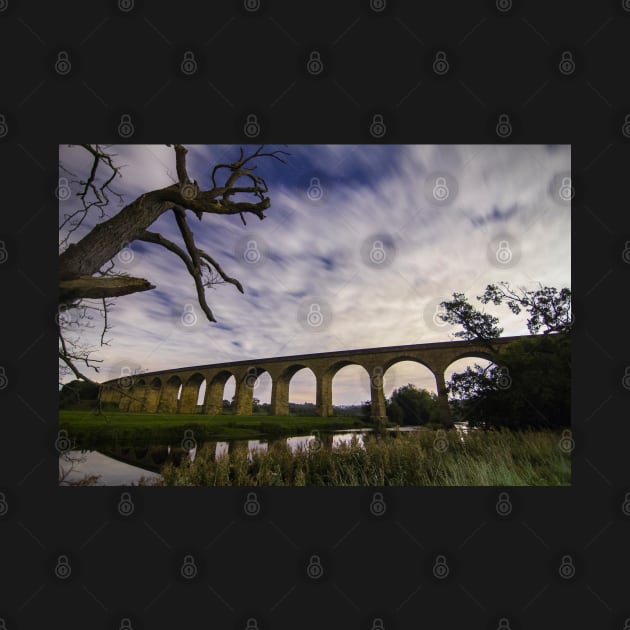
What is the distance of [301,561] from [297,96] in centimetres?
511

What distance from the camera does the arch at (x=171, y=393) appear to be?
9.12 m

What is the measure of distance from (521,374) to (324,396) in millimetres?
7523

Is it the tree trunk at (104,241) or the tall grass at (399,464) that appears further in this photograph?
the tall grass at (399,464)

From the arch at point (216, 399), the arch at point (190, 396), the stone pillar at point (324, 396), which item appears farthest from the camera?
the arch at point (216, 399)

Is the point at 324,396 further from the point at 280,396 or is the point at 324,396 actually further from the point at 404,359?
the point at 404,359

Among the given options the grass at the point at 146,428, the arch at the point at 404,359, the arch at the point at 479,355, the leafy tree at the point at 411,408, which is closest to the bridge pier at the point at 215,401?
the grass at the point at 146,428

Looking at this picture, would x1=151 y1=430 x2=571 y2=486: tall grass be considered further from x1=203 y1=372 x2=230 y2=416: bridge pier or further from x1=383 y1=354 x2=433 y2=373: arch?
x1=203 y1=372 x2=230 y2=416: bridge pier

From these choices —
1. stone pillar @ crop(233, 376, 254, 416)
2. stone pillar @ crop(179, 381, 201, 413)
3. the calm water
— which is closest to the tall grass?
the calm water

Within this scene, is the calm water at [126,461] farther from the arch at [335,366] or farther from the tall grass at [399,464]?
the arch at [335,366]

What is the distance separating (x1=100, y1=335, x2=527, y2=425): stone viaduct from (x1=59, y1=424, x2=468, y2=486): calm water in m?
0.78

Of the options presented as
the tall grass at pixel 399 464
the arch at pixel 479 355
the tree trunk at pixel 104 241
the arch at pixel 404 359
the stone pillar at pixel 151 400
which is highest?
the tree trunk at pixel 104 241

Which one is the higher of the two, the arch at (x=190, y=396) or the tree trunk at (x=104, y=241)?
the tree trunk at (x=104, y=241)

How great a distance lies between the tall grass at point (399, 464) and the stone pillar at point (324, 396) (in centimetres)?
644

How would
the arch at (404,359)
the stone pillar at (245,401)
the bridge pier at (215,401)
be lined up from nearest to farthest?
1. the arch at (404,359)
2. the bridge pier at (215,401)
3. the stone pillar at (245,401)
